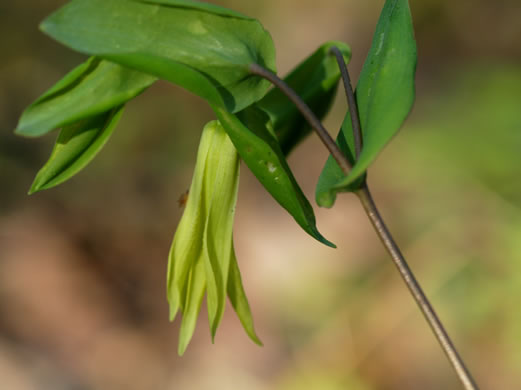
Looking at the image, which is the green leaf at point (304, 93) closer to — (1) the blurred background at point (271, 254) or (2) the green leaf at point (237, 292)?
(2) the green leaf at point (237, 292)

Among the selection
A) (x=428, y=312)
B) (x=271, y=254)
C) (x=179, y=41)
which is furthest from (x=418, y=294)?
(x=271, y=254)

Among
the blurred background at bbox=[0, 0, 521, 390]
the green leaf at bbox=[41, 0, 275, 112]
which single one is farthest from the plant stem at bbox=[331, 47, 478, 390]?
the blurred background at bbox=[0, 0, 521, 390]

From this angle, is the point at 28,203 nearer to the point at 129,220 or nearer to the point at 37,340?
the point at 129,220

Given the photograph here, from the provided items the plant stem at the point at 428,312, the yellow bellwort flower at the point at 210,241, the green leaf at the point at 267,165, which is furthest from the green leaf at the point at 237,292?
the plant stem at the point at 428,312

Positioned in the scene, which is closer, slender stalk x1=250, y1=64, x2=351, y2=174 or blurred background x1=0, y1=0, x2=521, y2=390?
slender stalk x1=250, y1=64, x2=351, y2=174

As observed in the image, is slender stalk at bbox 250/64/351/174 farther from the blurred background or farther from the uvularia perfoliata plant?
the blurred background

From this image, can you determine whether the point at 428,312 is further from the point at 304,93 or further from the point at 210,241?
the point at 304,93
